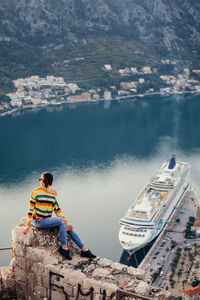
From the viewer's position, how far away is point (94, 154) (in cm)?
3619

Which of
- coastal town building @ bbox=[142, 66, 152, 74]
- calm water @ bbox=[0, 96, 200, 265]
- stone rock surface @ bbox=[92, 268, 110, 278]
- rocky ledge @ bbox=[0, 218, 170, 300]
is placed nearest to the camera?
rocky ledge @ bbox=[0, 218, 170, 300]

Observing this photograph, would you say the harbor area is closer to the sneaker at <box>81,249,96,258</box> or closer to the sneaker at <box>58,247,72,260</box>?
the sneaker at <box>81,249,96,258</box>

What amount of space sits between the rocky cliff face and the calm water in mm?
28530

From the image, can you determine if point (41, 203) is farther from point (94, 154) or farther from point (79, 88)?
point (79, 88)

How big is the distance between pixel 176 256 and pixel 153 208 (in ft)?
14.2

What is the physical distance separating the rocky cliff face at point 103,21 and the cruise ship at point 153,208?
5833cm

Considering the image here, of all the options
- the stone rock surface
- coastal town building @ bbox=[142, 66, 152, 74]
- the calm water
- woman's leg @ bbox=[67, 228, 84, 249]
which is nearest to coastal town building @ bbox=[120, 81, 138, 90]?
coastal town building @ bbox=[142, 66, 152, 74]

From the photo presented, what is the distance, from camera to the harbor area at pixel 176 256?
1603 centimetres

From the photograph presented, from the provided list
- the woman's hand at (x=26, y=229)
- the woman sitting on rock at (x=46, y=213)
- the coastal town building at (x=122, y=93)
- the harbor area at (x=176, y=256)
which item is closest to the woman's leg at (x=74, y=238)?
the woman sitting on rock at (x=46, y=213)

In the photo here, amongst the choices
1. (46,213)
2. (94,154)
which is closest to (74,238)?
(46,213)

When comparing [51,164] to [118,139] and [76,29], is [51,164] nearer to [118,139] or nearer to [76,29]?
Result: [118,139]

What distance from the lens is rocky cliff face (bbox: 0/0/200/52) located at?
8175 centimetres

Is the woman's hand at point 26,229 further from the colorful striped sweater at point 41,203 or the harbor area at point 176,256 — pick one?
the harbor area at point 176,256

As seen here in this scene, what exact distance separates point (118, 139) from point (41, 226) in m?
37.9
